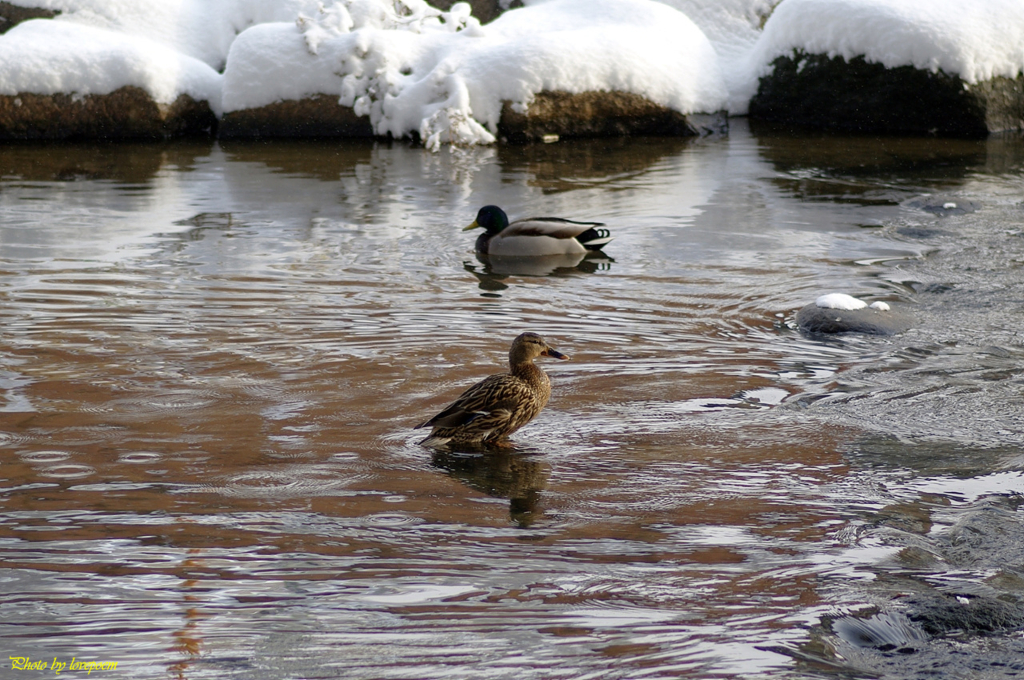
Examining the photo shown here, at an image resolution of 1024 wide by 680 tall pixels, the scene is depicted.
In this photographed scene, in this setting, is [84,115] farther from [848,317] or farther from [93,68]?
[848,317]

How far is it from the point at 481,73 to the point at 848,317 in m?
10.1

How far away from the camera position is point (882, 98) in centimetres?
1596

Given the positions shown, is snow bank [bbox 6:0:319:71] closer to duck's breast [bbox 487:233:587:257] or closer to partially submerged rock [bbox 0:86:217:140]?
partially submerged rock [bbox 0:86:217:140]

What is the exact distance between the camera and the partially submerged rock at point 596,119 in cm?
1559

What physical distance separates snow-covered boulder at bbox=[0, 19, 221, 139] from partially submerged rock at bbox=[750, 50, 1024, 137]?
9099 mm

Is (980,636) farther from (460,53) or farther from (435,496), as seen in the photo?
(460,53)

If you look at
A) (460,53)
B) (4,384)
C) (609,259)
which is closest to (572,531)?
(4,384)

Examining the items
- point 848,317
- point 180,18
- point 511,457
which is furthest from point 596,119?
point 511,457

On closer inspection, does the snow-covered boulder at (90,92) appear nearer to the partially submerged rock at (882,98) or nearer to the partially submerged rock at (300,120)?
the partially submerged rock at (300,120)

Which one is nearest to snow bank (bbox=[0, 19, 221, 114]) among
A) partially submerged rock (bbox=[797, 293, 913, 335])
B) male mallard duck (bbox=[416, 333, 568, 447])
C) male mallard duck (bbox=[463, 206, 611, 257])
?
male mallard duck (bbox=[463, 206, 611, 257])

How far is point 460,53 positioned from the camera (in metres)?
16.1

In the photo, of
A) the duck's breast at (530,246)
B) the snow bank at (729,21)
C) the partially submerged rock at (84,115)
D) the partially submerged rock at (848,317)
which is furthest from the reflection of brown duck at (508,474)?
the snow bank at (729,21)

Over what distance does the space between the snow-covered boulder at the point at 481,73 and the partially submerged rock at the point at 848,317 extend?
9.15 metres

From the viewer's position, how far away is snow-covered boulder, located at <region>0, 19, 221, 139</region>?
1614 centimetres
